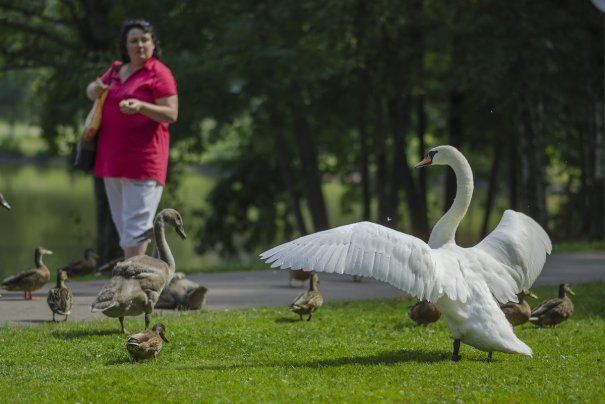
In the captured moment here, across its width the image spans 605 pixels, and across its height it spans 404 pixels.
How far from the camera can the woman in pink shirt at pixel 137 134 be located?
36.9 feet

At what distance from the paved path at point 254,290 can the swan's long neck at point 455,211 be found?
390 centimetres

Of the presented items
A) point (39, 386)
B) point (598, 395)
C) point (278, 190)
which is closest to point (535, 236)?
point (598, 395)

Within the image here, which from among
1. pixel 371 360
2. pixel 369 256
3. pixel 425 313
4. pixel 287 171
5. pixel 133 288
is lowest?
pixel 371 360

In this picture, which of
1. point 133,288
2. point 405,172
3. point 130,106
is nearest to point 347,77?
point 405,172

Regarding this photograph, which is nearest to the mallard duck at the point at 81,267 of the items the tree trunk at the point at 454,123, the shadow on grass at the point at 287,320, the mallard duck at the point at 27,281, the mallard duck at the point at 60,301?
the mallard duck at the point at 27,281

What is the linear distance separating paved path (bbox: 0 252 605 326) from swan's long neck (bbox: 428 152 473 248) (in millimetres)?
3904

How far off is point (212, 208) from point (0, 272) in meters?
10.9

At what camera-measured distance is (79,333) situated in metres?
10.1

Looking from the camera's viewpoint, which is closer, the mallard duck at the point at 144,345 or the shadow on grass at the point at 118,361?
the mallard duck at the point at 144,345

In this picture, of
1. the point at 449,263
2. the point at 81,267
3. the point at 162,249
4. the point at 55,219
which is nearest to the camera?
the point at 449,263

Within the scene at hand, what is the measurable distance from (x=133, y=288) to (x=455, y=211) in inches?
115

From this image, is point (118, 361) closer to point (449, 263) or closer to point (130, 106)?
point (449, 263)

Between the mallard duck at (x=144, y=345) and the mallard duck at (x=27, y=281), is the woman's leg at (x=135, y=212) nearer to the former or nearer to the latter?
the mallard duck at (x=27, y=281)

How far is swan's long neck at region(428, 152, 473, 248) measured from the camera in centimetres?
907
